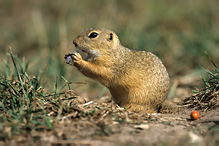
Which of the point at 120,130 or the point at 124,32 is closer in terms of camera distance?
the point at 120,130

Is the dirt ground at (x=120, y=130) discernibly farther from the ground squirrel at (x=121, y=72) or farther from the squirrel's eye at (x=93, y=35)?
the squirrel's eye at (x=93, y=35)

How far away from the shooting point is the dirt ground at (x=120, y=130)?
2951 mm

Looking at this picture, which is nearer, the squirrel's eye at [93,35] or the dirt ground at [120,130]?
the dirt ground at [120,130]

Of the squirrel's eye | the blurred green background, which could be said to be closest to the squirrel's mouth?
the squirrel's eye

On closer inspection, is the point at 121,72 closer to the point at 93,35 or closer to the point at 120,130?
the point at 93,35

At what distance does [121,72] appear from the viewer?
4.43 m

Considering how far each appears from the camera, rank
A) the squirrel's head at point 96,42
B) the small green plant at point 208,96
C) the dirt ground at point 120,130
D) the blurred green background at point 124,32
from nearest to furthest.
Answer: the dirt ground at point 120,130, the small green plant at point 208,96, the squirrel's head at point 96,42, the blurred green background at point 124,32

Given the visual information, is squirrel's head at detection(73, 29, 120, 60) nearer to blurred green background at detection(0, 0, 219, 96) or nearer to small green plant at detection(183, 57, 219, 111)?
blurred green background at detection(0, 0, 219, 96)

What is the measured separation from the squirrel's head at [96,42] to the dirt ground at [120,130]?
890 mm

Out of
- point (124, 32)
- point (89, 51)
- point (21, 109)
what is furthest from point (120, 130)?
point (124, 32)

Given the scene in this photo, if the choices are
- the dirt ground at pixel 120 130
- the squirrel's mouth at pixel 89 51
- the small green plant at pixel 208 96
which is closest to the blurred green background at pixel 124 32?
the squirrel's mouth at pixel 89 51

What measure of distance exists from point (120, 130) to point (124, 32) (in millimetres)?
4607

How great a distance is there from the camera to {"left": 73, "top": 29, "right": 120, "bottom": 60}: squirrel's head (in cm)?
437

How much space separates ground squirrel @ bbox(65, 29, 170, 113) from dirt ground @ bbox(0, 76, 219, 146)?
1.74 feet
